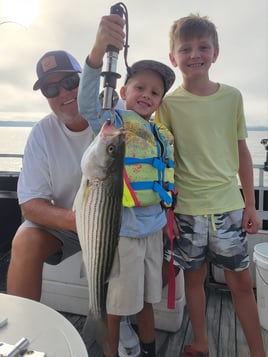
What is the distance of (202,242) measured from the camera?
2090 millimetres

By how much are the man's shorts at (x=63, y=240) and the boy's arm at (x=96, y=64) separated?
874 millimetres

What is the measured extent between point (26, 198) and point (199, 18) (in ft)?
5.48

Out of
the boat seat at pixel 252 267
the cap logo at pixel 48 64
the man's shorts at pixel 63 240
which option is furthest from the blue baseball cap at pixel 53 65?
the boat seat at pixel 252 267

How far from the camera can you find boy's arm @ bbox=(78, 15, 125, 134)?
4.48ft

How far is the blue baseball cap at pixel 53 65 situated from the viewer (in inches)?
94.2

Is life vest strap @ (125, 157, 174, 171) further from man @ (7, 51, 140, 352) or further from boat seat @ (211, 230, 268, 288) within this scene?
boat seat @ (211, 230, 268, 288)

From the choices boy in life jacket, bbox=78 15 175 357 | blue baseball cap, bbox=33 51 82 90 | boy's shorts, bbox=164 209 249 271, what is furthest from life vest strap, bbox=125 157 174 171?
blue baseball cap, bbox=33 51 82 90

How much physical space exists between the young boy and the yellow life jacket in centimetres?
21

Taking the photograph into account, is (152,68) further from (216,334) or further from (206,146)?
(216,334)

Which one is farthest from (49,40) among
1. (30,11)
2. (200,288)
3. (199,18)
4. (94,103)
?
(200,288)

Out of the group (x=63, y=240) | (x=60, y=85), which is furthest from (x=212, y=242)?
(x=60, y=85)

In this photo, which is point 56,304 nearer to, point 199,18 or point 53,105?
point 53,105

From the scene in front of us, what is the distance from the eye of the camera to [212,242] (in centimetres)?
209

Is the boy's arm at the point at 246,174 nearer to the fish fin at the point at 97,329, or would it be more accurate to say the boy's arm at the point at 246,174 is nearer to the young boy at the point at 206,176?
the young boy at the point at 206,176
